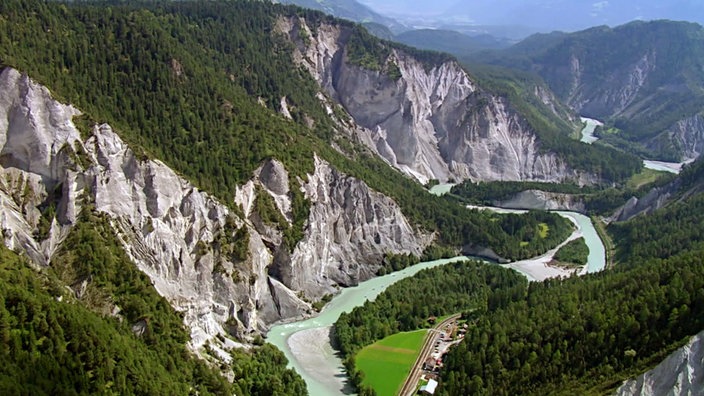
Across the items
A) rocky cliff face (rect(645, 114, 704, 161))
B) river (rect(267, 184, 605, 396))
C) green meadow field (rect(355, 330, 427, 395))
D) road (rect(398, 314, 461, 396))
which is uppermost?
rocky cliff face (rect(645, 114, 704, 161))

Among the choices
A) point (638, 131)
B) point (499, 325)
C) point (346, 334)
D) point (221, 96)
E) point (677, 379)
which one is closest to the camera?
point (677, 379)

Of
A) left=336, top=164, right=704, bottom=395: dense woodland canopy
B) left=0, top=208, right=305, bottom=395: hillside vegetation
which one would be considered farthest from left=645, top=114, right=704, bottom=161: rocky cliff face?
left=0, top=208, right=305, bottom=395: hillside vegetation

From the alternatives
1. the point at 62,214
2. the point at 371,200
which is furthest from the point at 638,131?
the point at 62,214

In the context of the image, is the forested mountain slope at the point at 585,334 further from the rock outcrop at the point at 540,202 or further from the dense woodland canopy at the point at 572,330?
the rock outcrop at the point at 540,202

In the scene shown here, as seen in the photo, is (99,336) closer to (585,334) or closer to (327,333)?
(327,333)

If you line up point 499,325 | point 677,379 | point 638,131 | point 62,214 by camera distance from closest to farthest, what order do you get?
point 677,379, point 62,214, point 499,325, point 638,131

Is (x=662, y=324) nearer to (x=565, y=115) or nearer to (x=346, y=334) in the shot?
(x=346, y=334)

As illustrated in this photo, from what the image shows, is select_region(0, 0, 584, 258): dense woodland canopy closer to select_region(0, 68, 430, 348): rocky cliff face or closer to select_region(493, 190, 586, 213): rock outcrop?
select_region(0, 68, 430, 348): rocky cliff face
